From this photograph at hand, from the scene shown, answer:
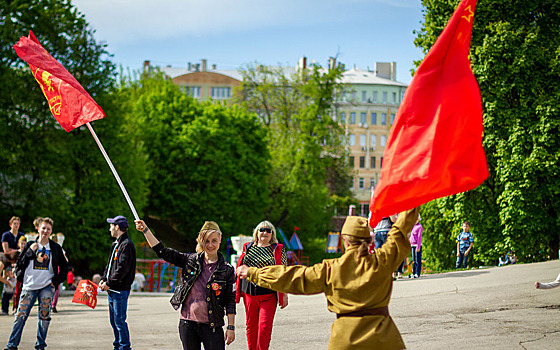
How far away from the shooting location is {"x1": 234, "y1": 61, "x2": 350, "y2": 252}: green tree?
194 ft

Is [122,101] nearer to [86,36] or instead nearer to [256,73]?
[86,36]

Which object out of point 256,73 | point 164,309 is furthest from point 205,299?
point 256,73

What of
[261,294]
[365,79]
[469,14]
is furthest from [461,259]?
[365,79]

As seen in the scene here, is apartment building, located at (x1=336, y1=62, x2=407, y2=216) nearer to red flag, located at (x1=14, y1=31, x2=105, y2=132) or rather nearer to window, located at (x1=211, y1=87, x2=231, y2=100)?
window, located at (x1=211, y1=87, x2=231, y2=100)

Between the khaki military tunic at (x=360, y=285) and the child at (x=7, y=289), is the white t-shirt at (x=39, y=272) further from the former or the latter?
the child at (x=7, y=289)

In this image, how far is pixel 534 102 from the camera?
24891mm

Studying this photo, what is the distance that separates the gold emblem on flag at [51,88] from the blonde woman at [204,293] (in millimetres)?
3432

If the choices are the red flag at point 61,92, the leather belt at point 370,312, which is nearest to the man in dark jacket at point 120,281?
the red flag at point 61,92

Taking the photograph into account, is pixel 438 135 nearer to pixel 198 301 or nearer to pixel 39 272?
pixel 198 301

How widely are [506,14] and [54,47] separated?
23565mm

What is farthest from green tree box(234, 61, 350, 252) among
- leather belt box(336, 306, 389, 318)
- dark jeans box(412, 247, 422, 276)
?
leather belt box(336, 306, 389, 318)

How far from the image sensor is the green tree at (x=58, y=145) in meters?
35.3

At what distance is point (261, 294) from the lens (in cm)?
916

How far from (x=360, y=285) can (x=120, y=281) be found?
18.3 ft
